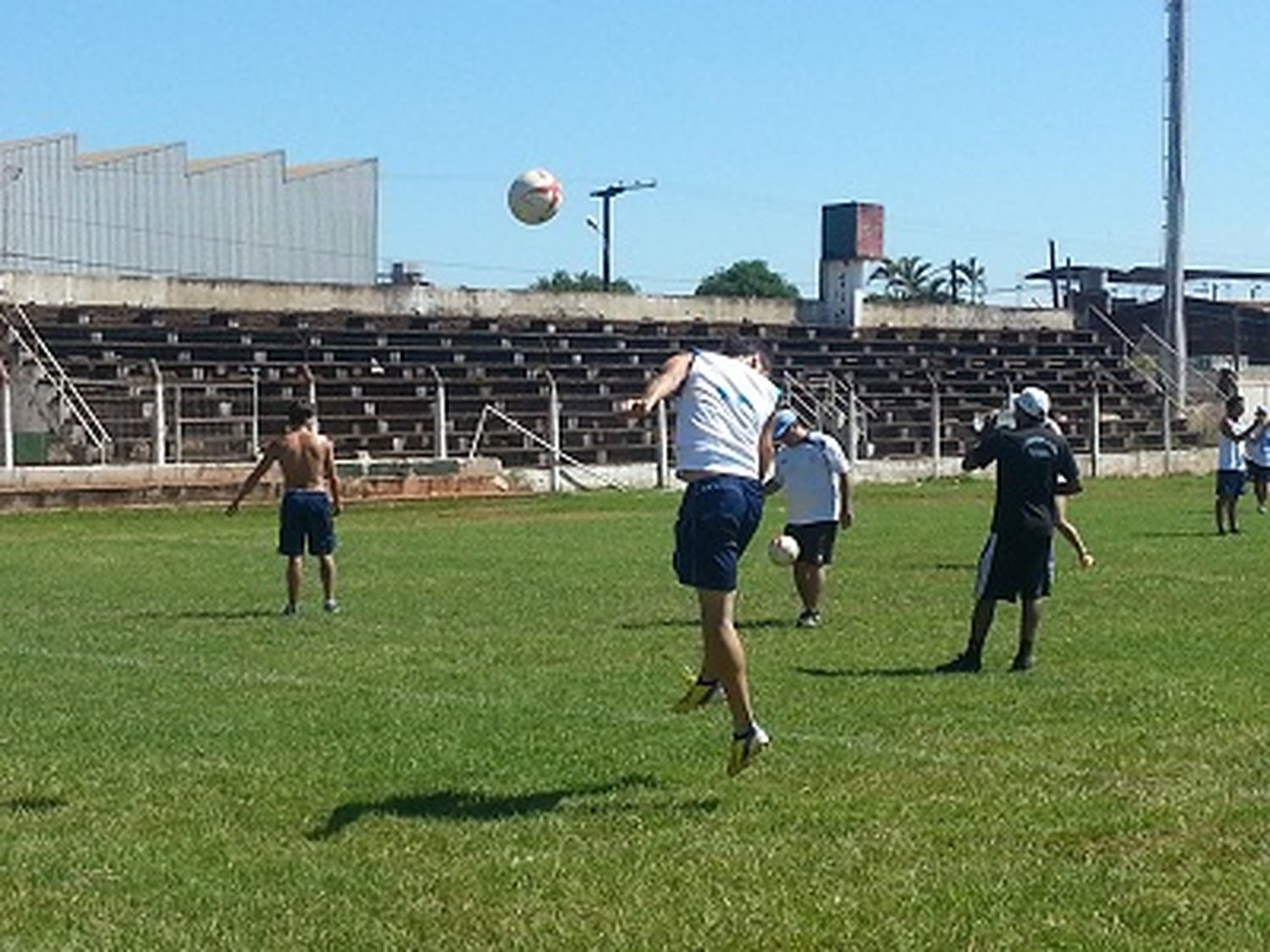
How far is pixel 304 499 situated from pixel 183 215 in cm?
4919

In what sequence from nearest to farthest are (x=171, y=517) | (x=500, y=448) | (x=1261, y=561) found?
(x=1261, y=561)
(x=171, y=517)
(x=500, y=448)

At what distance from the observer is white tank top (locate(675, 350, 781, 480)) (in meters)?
9.23

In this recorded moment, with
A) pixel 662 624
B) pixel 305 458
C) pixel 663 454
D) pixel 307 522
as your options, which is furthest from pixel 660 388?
pixel 663 454

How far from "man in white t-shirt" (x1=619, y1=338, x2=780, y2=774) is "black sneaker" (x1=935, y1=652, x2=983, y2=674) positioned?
13.1 feet

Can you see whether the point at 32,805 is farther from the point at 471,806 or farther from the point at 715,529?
the point at 715,529

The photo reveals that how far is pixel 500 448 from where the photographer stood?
47.0 metres

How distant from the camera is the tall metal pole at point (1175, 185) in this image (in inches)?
2451

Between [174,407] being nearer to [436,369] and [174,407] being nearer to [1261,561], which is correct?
[436,369]

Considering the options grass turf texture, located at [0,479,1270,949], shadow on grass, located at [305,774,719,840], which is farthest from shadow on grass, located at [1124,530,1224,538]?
shadow on grass, located at [305,774,719,840]

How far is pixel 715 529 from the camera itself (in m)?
9.10

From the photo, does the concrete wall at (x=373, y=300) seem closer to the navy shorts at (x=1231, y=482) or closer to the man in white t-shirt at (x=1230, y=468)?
the man in white t-shirt at (x=1230, y=468)

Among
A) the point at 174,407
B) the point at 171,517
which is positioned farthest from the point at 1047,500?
the point at 174,407

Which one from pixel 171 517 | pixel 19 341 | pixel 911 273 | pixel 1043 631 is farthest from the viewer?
pixel 911 273

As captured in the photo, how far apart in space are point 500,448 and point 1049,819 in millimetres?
39062
